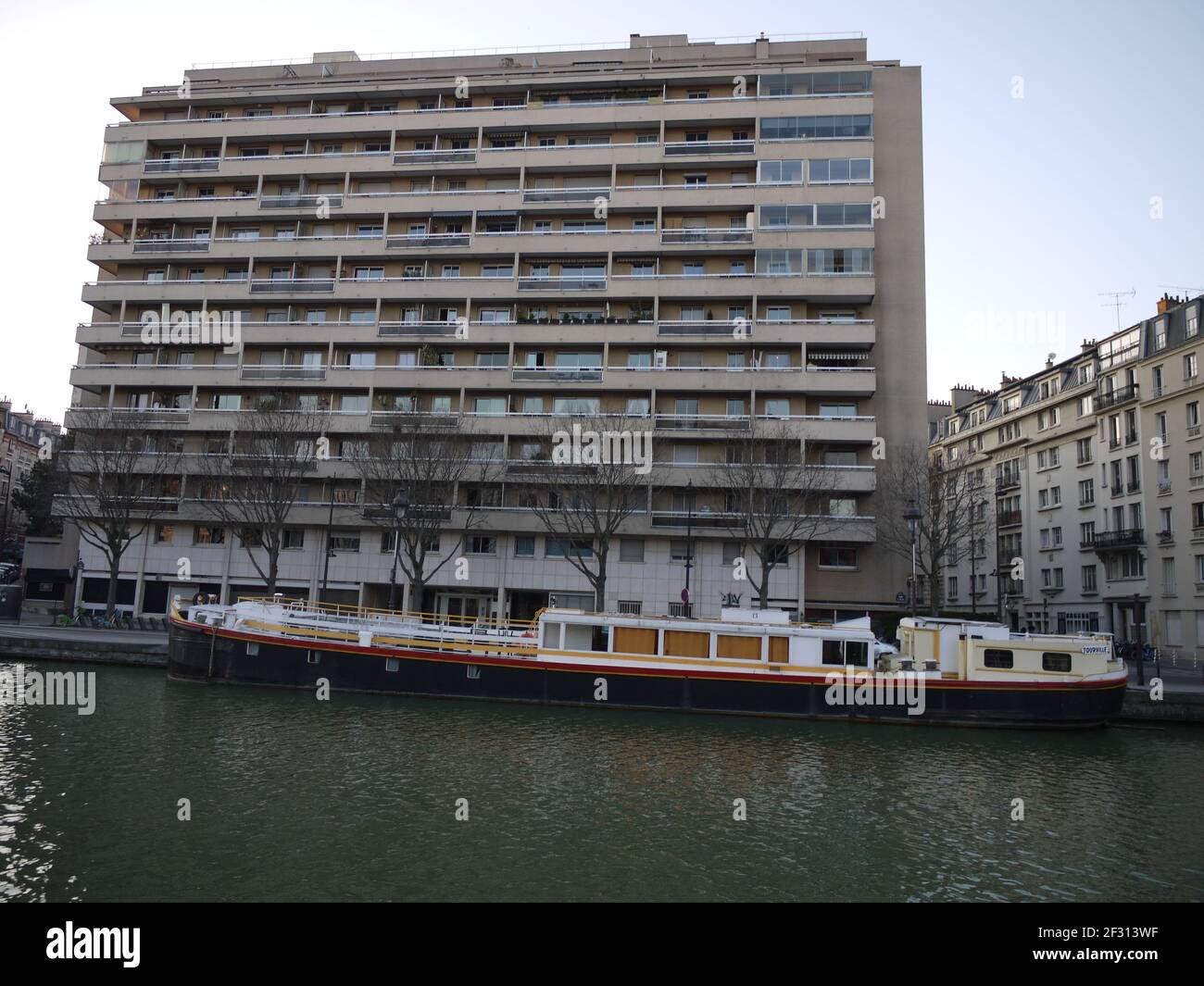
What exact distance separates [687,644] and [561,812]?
14.3 meters

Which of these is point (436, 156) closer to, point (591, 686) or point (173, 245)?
point (173, 245)

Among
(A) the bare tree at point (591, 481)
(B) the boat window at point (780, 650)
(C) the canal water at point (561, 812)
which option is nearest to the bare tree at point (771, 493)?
(A) the bare tree at point (591, 481)

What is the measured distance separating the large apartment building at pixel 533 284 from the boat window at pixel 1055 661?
17.4 meters

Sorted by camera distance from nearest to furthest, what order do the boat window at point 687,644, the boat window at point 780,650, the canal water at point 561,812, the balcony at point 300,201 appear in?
1. the canal water at point 561,812
2. the boat window at point 780,650
3. the boat window at point 687,644
4. the balcony at point 300,201

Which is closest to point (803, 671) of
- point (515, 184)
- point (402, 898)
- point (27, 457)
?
point (402, 898)

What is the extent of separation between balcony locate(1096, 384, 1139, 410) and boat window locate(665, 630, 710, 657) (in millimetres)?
37890

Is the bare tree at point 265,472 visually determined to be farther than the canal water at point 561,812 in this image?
Yes

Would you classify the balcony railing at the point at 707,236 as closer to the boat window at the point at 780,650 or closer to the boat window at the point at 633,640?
the boat window at the point at 780,650

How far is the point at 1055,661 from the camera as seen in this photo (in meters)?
27.3

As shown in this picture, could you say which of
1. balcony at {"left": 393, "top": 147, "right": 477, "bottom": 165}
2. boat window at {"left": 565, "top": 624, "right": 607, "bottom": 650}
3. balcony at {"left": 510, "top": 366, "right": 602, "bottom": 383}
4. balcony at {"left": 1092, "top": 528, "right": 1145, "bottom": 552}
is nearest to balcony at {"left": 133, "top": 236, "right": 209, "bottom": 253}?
balcony at {"left": 393, "top": 147, "right": 477, "bottom": 165}

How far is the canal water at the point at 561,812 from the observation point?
11.8 meters

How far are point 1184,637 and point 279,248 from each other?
59.9 meters

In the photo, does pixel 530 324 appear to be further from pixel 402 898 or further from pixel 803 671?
pixel 402 898

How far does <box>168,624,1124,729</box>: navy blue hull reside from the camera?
88.5 feet
